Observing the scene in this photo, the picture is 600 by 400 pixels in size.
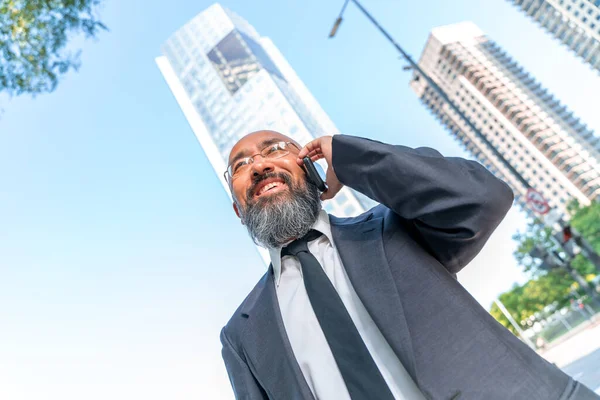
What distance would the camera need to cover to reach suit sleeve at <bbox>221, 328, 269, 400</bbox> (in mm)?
1831

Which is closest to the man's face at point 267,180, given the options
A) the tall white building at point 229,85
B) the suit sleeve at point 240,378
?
the suit sleeve at point 240,378

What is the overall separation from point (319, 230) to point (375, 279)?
0.46m

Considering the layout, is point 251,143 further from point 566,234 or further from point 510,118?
point 510,118

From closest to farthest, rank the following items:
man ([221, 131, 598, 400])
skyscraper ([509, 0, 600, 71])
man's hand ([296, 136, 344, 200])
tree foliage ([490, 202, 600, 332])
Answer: man ([221, 131, 598, 400]) < man's hand ([296, 136, 344, 200]) < tree foliage ([490, 202, 600, 332]) < skyscraper ([509, 0, 600, 71])

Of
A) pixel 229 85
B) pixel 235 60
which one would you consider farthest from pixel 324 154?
pixel 235 60

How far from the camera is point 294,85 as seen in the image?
83.5 meters

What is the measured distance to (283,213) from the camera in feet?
6.24

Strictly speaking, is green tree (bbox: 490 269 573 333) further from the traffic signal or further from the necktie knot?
the necktie knot

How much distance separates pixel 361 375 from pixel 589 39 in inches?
4512

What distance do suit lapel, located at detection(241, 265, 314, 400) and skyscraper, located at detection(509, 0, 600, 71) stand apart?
105383 millimetres

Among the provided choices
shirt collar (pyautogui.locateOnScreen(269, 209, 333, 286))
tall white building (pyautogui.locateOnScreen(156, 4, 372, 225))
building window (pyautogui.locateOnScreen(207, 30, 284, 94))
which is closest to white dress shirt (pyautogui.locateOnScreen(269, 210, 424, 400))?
shirt collar (pyautogui.locateOnScreen(269, 209, 333, 286))

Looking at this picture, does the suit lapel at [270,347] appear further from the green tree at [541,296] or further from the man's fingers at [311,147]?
the green tree at [541,296]

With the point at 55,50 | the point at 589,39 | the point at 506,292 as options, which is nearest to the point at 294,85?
the point at 506,292

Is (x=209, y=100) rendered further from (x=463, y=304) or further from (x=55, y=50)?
(x=463, y=304)
